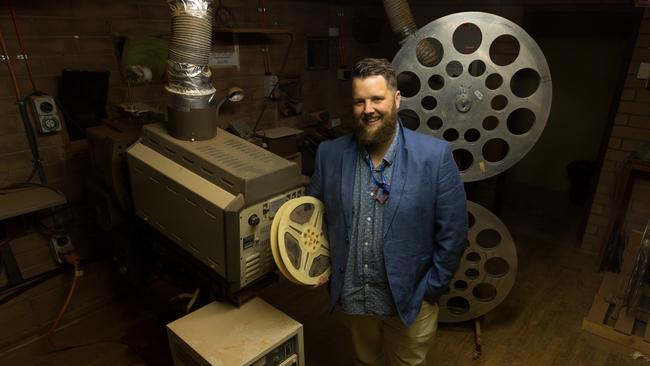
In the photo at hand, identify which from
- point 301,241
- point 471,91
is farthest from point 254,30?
point 301,241

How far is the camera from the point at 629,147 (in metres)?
2.86

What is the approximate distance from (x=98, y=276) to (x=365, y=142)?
6.66ft

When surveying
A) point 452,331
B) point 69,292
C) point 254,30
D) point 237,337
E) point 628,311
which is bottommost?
point 452,331

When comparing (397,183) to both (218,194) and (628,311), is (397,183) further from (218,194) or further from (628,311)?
(628,311)

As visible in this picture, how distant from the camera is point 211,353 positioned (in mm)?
1465

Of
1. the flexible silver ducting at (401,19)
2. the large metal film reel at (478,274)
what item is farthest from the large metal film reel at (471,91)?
the large metal film reel at (478,274)

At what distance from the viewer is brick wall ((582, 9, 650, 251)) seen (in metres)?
2.72

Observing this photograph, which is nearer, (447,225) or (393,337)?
(447,225)

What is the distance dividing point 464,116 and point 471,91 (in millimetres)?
114

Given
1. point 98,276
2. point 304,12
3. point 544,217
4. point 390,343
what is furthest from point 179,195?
point 544,217

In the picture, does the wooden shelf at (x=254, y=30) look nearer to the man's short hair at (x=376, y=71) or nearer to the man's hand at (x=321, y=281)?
the man's short hair at (x=376, y=71)

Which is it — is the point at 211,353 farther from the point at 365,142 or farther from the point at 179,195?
the point at 365,142

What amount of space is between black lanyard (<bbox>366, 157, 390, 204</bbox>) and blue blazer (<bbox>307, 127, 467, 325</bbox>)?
0.12 ft

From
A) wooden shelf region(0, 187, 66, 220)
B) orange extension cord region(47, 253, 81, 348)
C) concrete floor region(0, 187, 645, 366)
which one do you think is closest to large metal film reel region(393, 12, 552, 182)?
concrete floor region(0, 187, 645, 366)
